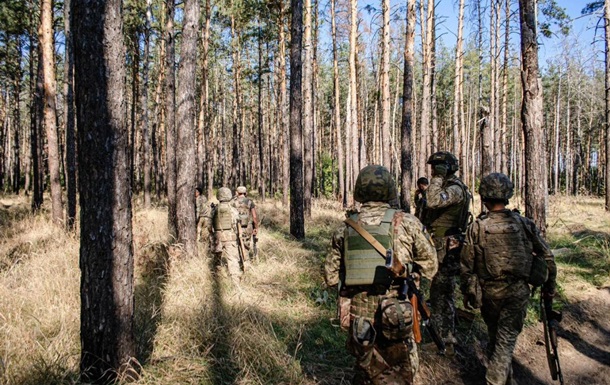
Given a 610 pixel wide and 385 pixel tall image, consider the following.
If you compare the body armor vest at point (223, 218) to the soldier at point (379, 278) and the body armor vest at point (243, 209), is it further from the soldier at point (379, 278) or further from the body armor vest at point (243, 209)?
the soldier at point (379, 278)

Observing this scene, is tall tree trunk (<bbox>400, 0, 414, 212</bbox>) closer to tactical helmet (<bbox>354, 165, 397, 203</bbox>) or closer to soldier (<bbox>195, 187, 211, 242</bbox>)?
soldier (<bbox>195, 187, 211, 242</bbox>)

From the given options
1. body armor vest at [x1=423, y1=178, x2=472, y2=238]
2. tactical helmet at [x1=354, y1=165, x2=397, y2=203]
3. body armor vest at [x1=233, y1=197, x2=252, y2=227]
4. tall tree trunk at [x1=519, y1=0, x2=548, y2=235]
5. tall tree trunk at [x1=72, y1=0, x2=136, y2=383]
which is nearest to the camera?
tall tree trunk at [x1=72, y1=0, x2=136, y2=383]

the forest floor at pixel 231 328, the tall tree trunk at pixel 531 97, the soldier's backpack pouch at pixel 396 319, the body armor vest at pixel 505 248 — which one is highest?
the tall tree trunk at pixel 531 97

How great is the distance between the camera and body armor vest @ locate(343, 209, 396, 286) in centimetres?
283

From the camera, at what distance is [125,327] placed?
3031 millimetres

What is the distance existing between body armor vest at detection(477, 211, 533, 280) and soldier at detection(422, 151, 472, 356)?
0.81 metres

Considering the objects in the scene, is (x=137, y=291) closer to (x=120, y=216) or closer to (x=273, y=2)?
(x=120, y=216)

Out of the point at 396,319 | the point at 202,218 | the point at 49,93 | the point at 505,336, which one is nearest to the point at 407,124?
the point at 202,218

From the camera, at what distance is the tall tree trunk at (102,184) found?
9.32 feet

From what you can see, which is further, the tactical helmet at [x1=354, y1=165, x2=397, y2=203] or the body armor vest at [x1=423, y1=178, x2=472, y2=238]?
the body armor vest at [x1=423, y1=178, x2=472, y2=238]

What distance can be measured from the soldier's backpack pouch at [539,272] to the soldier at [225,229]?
4700 millimetres

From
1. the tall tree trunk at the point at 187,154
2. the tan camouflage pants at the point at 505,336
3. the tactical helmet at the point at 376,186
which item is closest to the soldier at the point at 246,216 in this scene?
the tall tree trunk at the point at 187,154

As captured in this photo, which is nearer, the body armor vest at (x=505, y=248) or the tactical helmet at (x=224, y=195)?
the body armor vest at (x=505, y=248)

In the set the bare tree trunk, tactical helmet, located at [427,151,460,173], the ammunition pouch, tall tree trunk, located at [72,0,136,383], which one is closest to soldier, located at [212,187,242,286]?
tall tree trunk, located at [72,0,136,383]
